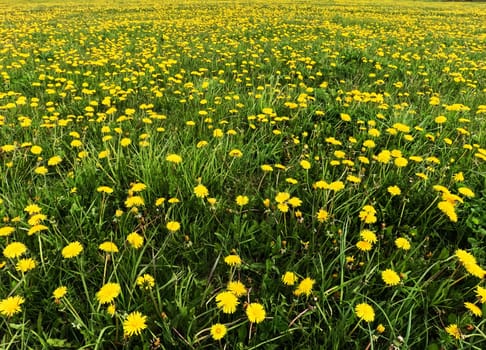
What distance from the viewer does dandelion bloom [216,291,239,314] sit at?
50.4 inches

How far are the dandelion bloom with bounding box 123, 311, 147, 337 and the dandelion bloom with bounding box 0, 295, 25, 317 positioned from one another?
0.45 meters

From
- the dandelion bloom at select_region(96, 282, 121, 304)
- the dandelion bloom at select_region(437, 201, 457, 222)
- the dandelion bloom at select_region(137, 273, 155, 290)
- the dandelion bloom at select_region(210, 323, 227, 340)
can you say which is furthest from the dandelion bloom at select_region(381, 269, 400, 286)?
the dandelion bloom at select_region(96, 282, 121, 304)

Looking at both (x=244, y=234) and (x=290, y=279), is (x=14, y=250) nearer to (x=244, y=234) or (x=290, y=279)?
(x=244, y=234)

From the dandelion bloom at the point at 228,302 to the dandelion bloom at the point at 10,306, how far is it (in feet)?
2.68

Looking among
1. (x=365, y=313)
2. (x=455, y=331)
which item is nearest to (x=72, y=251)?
(x=365, y=313)

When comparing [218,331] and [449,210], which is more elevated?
[449,210]

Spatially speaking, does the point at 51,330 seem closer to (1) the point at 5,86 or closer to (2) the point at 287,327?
(2) the point at 287,327

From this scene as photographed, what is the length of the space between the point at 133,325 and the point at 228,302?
38 centimetres

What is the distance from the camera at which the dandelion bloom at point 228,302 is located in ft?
4.20

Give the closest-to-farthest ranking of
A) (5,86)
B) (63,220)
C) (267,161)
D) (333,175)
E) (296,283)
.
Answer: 1. (296,283)
2. (63,220)
3. (333,175)
4. (267,161)
5. (5,86)

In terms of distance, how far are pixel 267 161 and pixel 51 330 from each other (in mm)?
1813

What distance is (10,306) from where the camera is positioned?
1306mm

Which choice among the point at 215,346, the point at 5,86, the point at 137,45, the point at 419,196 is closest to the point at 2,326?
the point at 215,346

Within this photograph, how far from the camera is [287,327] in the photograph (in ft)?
4.45
